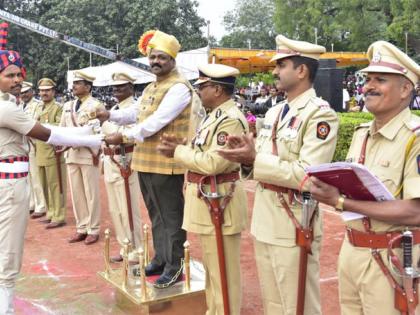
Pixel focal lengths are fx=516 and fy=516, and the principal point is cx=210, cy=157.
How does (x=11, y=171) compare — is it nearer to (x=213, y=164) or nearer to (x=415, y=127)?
(x=213, y=164)

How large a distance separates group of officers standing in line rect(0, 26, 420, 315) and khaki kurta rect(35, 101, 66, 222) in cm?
268

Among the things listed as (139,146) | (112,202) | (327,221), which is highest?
(139,146)

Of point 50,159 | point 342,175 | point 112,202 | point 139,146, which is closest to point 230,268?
point 139,146

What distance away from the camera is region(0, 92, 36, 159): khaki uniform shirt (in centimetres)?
383

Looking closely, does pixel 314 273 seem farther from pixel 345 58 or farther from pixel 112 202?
pixel 345 58

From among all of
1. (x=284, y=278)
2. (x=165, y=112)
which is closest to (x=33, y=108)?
(x=165, y=112)

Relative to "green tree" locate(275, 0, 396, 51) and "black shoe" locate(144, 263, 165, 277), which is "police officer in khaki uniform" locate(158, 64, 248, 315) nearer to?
"black shoe" locate(144, 263, 165, 277)

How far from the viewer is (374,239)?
2436mm

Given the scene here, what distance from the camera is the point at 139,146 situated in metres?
4.35

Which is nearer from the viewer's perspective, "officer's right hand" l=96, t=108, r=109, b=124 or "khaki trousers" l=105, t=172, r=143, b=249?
"officer's right hand" l=96, t=108, r=109, b=124

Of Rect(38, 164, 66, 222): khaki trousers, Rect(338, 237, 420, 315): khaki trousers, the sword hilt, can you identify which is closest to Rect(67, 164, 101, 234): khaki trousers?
Rect(38, 164, 66, 222): khaki trousers

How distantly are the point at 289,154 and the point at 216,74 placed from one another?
0.86 metres

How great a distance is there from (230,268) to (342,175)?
5.34 ft

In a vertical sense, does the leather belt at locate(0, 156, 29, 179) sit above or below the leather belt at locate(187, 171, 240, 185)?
above
